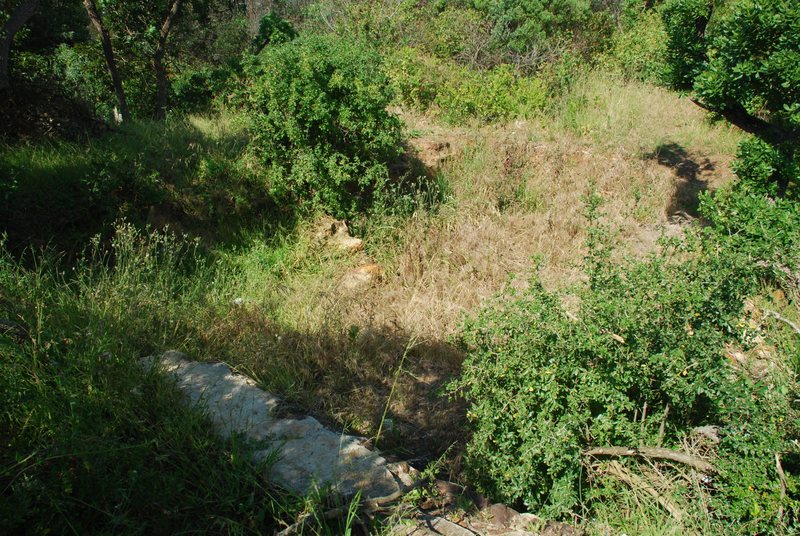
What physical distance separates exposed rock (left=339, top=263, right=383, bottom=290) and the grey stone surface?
1.98 metres

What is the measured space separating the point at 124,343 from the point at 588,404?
2870 millimetres

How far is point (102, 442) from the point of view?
8.43 feet

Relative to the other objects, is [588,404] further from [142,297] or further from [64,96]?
[64,96]

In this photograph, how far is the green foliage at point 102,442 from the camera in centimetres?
228

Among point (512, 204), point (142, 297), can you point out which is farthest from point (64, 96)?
point (512, 204)

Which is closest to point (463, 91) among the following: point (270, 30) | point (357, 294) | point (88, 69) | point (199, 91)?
point (270, 30)

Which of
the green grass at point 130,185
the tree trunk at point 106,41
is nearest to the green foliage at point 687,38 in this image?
the green grass at point 130,185

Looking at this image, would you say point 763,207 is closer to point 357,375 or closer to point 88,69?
point 357,375

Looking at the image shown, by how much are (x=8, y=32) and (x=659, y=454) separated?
729 cm

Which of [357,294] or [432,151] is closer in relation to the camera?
[357,294]

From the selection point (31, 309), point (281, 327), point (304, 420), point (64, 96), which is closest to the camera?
point (304, 420)

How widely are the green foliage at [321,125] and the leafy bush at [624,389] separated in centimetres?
344

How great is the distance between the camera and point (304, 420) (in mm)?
3346

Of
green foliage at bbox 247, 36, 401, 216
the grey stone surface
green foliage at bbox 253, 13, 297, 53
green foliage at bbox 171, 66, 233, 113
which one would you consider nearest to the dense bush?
green foliage at bbox 247, 36, 401, 216
